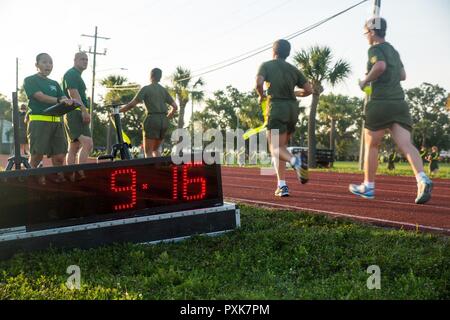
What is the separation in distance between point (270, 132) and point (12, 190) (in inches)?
113

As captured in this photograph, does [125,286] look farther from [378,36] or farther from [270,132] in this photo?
[378,36]

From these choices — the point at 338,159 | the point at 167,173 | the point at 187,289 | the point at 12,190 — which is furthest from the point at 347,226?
the point at 338,159

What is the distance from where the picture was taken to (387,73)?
11.9 ft

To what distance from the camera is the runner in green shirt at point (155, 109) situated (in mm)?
9000

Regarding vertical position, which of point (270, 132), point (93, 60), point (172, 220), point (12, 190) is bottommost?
point (172, 220)

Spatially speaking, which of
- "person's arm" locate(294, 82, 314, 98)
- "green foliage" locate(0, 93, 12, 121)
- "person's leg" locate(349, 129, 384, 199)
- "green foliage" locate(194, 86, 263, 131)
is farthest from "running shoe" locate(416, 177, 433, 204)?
"green foliage" locate(0, 93, 12, 121)

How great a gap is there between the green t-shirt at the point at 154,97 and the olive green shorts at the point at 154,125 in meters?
0.12

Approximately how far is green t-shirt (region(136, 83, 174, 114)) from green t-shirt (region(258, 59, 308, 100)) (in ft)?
13.4

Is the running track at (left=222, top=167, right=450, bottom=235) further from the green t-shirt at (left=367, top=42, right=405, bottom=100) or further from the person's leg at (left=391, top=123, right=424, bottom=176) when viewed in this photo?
the green t-shirt at (left=367, top=42, right=405, bottom=100)

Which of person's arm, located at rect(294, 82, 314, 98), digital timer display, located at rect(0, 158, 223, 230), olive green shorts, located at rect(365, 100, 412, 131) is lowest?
digital timer display, located at rect(0, 158, 223, 230)

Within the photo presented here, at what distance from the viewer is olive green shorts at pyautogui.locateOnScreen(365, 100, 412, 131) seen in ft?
12.3

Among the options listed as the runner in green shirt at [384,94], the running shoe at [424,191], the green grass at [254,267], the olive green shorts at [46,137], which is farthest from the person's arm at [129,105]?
the running shoe at [424,191]

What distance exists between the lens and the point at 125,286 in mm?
4211

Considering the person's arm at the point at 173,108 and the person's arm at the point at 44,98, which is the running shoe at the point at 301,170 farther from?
the person's arm at the point at 173,108
